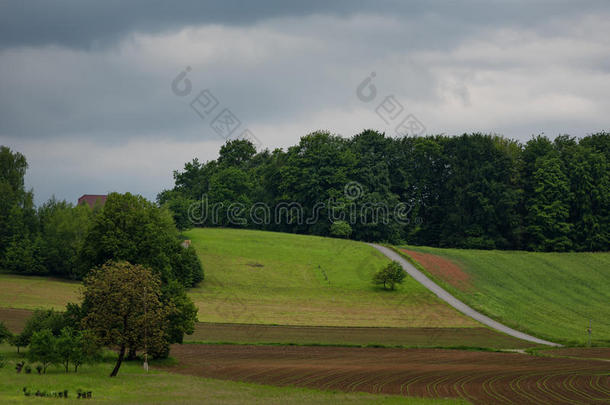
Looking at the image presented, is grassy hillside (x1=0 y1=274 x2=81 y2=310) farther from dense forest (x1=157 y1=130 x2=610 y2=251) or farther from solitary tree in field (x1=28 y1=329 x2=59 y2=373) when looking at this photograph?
dense forest (x1=157 y1=130 x2=610 y2=251)

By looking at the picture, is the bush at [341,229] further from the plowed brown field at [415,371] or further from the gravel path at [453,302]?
the plowed brown field at [415,371]

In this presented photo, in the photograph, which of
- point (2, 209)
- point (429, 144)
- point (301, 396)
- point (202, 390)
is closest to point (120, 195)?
point (202, 390)

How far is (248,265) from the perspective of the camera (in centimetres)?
Answer: 9188

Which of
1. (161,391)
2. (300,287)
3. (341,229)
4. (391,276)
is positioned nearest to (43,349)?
(161,391)

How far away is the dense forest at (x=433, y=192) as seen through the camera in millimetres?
118000

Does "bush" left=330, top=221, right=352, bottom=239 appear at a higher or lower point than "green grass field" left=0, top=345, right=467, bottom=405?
higher

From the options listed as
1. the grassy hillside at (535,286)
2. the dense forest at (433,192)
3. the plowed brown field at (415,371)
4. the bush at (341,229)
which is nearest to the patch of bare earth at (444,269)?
the grassy hillside at (535,286)

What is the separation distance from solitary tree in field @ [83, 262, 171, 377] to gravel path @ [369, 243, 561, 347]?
42.4m

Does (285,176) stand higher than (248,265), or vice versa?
(285,176)

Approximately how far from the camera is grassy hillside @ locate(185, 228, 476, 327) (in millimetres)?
67938

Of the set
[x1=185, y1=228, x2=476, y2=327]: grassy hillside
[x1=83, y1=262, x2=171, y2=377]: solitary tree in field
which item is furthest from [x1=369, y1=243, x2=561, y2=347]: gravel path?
[x1=83, y1=262, x2=171, y2=377]: solitary tree in field

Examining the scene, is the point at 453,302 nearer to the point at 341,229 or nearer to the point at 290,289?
the point at 290,289

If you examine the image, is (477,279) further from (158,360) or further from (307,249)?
(158,360)

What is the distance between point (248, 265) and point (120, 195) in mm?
37307
